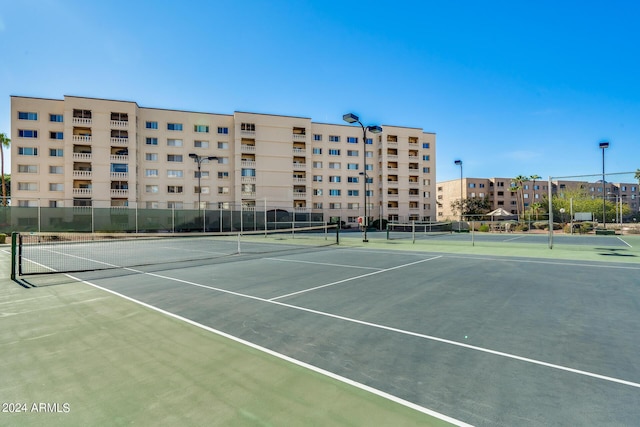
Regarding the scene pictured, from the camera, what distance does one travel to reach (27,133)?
4641cm

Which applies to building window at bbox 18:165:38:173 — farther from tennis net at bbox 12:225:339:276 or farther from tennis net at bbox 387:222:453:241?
tennis net at bbox 387:222:453:241

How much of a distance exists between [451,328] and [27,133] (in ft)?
212

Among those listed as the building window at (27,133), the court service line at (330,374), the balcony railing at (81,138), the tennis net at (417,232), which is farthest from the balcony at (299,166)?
the court service line at (330,374)

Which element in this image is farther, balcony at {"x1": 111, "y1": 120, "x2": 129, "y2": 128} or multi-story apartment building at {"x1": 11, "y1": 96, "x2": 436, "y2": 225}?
balcony at {"x1": 111, "y1": 120, "x2": 129, "y2": 128}

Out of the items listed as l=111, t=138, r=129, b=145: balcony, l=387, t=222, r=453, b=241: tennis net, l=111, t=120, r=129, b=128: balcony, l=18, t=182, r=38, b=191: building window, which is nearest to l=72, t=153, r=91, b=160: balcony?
l=111, t=138, r=129, b=145: balcony

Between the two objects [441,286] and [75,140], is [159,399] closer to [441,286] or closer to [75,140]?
[441,286]

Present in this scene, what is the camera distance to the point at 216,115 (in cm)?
5556

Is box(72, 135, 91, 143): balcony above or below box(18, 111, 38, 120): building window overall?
below

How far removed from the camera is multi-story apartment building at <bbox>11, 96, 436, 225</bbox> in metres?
46.9

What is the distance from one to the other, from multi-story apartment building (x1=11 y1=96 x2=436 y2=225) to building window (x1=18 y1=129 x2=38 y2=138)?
0.59 ft

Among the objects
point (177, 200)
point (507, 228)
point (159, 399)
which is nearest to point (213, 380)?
point (159, 399)

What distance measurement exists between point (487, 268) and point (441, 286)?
414 centimetres

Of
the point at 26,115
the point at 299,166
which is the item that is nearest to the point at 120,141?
the point at 26,115

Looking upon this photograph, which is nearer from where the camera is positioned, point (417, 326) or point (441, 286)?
point (417, 326)
